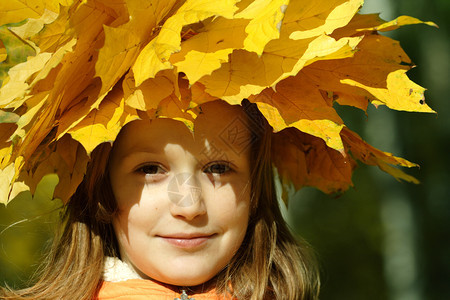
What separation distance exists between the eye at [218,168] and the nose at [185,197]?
0.07 metres

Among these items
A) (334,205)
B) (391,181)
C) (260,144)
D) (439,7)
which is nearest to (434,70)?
(439,7)

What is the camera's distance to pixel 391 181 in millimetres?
4578

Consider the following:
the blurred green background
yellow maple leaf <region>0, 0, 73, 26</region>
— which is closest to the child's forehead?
yellow maple leaf <region>0, 0, 73, 26</region>

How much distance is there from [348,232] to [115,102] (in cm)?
547

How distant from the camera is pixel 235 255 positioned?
1749mm

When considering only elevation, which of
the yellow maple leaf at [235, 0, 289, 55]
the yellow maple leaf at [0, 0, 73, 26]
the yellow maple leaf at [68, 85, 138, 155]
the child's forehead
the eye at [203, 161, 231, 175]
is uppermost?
the yellow maple leaf at [0, 0, 73, 26]

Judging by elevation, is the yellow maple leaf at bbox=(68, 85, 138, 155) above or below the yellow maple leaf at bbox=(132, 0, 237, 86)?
below

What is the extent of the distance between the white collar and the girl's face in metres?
0.05

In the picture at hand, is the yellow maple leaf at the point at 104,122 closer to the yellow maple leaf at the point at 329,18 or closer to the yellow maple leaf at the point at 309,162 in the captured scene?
the yellow maple leaf at the point at 329,18

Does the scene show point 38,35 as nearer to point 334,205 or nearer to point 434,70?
point 434,70

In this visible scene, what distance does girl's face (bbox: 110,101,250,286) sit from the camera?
4.99ft

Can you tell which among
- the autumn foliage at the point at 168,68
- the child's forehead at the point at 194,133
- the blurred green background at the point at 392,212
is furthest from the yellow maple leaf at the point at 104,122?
the blurred green background at the point at 392,212

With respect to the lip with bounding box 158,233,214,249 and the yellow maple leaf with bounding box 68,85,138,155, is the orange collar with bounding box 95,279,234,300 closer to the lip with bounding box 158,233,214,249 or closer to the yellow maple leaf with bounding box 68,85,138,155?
the lip with bounding box 158,233,214,249

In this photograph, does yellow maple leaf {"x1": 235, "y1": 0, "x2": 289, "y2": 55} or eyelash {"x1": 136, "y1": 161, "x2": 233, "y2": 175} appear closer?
yellow maple leaf {"x1": 235, "y1": 0, "x2": 289, "y2": 55}
